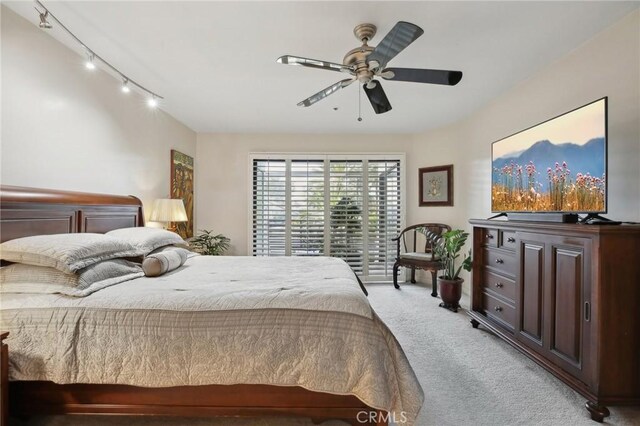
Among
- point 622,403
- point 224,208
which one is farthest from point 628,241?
point 224,208

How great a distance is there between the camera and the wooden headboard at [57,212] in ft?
5.68

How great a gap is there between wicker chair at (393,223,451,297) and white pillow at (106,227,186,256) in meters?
3.23

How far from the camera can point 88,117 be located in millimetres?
2449

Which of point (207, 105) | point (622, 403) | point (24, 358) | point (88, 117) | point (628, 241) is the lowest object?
point (622, 403)

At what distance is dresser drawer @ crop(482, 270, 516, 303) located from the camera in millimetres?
2432

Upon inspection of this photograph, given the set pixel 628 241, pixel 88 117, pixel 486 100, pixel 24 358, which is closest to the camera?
pixel 24 358

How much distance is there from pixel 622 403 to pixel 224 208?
4809mm

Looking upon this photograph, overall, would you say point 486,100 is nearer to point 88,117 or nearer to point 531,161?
point 531,161

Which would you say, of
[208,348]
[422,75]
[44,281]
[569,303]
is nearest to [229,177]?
[44,281]

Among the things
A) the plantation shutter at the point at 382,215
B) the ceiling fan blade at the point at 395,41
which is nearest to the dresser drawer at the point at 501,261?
the ceiling fan blade at the point at 395,41

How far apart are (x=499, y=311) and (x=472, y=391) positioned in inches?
38.4

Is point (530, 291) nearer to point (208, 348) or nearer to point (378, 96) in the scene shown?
point (378, 96)

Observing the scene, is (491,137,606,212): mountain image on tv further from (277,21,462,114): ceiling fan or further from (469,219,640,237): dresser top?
(277,21,462,114): ceiling fan

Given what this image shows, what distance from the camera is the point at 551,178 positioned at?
2.34 m
